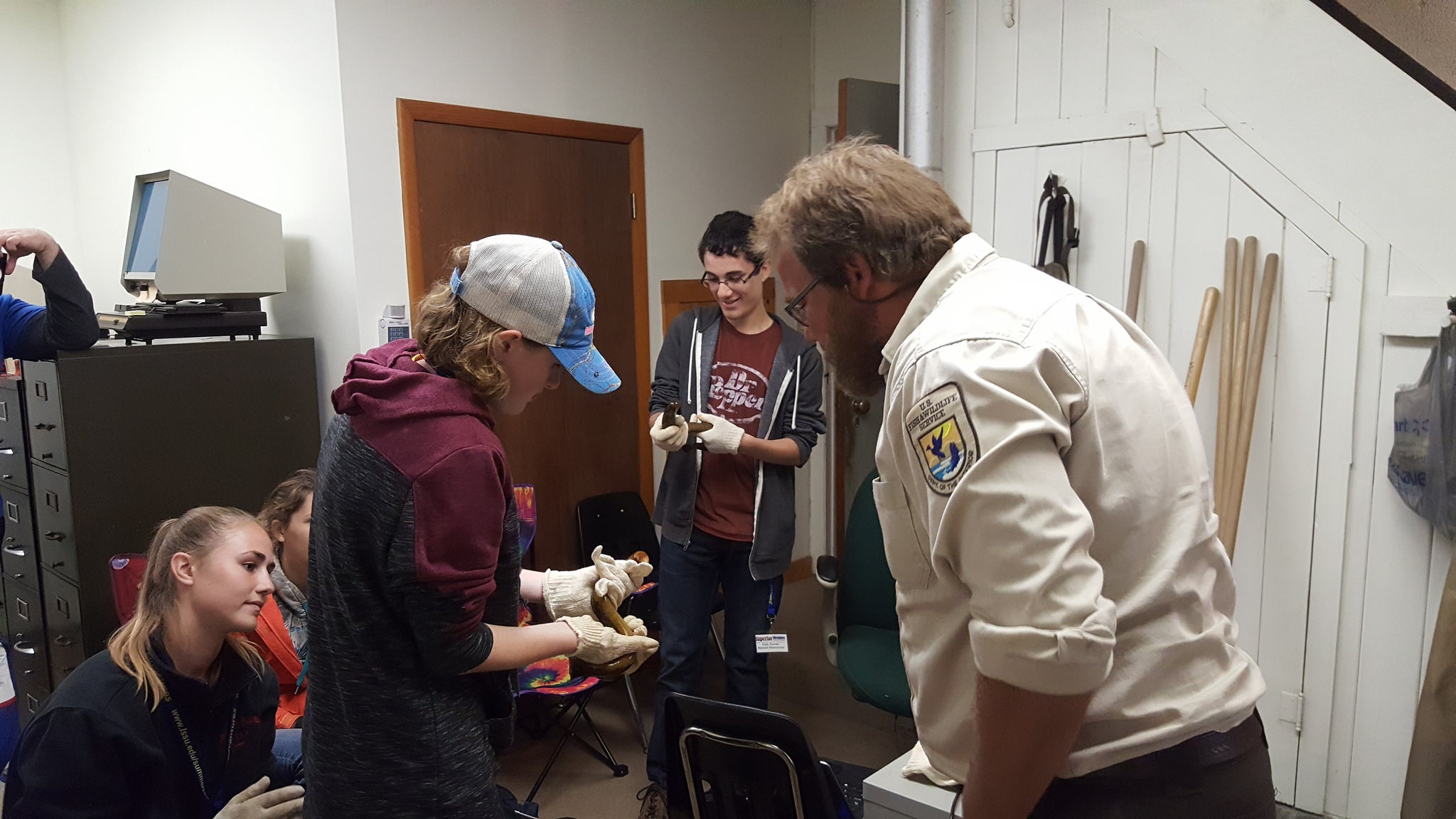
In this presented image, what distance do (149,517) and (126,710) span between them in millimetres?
1309

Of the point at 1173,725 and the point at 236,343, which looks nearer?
the point at 1173,725

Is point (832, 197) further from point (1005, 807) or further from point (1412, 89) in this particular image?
point (1412, 89)

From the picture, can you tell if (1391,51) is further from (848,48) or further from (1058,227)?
(848,48)

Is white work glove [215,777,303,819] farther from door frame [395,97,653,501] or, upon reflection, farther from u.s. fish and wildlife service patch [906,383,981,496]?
door frame [395,97,653,501]

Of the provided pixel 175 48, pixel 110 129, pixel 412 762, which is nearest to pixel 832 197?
pixel 412 762

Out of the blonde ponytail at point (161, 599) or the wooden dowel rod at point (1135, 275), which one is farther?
the wooden dowel rod at point (1135, 275)

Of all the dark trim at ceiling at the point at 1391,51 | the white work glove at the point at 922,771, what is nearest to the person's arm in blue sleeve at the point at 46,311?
the white work glove at the point at 922,771

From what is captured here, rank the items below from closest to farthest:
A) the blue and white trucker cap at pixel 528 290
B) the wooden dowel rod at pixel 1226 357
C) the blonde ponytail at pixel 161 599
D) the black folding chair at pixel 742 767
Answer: the blue and white trucker cap at pixel 528 290
the blonde ponytail at pixel 161 599
the black folding chair at pixel 742 767
the wooden dowel rod at pixel 1226 357

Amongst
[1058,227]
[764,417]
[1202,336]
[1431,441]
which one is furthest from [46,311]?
[1431,441]

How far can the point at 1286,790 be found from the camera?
8.11 ft

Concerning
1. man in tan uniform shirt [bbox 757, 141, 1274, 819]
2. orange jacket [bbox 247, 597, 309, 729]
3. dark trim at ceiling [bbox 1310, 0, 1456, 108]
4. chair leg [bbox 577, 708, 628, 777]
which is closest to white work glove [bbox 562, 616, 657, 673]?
man in tan uniform shirt [bbox 757, 141, 1274, 819]

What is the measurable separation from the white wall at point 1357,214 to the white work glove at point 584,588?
1735 mm

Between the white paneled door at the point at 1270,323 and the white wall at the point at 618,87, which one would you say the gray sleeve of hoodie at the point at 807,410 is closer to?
the white paneled door at the point at 1270,323

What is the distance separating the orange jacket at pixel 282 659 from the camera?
6.79 ft
